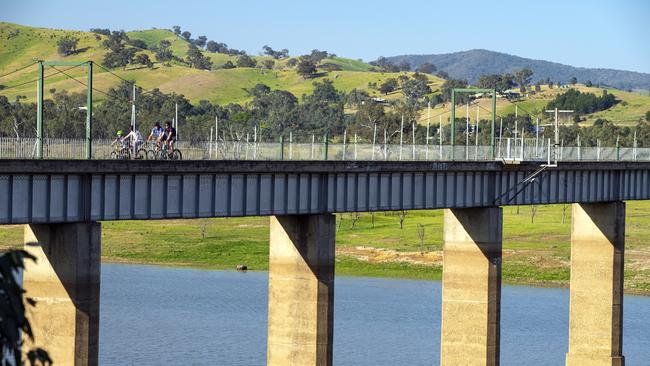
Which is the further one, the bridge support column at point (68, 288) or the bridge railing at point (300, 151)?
the bridge railing at point (300, 151)

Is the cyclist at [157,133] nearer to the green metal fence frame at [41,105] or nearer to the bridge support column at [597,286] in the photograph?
the green metal fence frame at [41,105]

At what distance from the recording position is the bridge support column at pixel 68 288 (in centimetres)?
4212

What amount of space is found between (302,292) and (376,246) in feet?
235

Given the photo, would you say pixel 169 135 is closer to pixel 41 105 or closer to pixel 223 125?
pixel 41 105

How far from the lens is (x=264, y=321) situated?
8738 centimetres

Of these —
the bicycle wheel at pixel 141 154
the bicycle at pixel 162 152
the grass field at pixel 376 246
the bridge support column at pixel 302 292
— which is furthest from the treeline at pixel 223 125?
the bicycle wheel at pixel 141 154

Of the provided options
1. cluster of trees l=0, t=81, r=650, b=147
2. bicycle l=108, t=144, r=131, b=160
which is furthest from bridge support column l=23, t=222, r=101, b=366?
cluster of trees l=0, t=81, r=650, b=147

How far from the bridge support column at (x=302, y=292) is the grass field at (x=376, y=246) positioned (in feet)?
196

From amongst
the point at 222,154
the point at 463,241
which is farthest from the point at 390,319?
the point at 222,154

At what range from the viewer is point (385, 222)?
141500 mm

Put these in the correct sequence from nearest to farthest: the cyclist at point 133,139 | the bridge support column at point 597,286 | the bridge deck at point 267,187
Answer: the bridge deck at point 267,187 < the cyclist at point 133,139 < the bridge support column at point 597,286

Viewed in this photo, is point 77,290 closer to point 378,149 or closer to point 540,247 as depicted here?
point 378,149

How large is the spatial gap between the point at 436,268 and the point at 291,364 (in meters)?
64.8

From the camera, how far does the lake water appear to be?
75125mm
